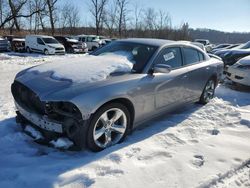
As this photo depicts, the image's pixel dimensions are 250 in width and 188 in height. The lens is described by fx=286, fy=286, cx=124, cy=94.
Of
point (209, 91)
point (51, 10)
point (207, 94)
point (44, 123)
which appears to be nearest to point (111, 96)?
point (44, 123)

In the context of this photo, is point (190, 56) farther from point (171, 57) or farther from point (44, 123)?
point (44, 123)

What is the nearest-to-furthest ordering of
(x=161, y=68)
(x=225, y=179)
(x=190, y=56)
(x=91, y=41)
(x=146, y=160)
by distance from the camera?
(x=225, y=179) < (x=146, y=160) < (x=161, y=68) < (x=190, y=56) < (x=91, y=41)

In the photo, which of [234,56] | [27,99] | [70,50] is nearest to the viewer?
[27,99]

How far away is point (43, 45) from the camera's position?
22.2 metres

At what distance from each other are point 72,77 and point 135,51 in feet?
4.73

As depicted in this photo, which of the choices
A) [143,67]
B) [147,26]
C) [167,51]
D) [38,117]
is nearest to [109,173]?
[38,117]

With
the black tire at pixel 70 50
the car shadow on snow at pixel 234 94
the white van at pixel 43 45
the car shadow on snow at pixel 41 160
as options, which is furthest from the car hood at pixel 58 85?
the black tire at pixel 70 50

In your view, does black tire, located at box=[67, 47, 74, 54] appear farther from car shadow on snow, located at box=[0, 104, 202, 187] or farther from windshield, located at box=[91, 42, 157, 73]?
car shadow on snow, located at box=[0, 104, 202, 187]

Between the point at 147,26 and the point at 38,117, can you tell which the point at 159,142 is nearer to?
the point at 38,117

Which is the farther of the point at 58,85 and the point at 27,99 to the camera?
the point at 27,99

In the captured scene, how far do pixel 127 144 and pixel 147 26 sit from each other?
180ft

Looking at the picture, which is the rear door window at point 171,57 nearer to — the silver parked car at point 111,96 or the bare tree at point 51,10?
the silver parked car at point 111,96

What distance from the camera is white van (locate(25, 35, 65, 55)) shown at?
867 inches

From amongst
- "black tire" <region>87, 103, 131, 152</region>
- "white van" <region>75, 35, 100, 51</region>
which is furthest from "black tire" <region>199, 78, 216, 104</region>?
"white van" <region>75, 35, 100, 51</region>
